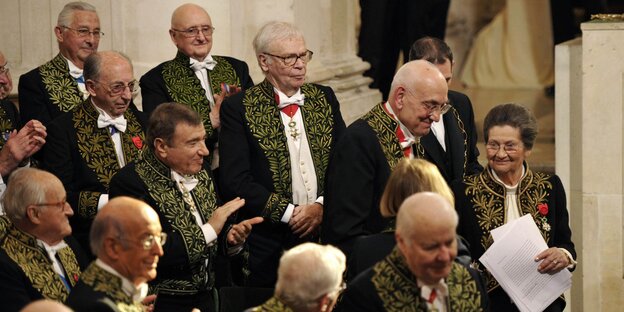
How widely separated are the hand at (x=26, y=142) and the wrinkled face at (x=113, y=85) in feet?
1.01

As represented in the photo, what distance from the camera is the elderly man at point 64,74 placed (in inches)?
298

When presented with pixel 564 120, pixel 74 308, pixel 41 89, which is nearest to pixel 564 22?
pixel 564 120

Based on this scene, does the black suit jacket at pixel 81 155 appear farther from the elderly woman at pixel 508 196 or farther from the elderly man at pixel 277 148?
the elderly woman at pixel 508 196

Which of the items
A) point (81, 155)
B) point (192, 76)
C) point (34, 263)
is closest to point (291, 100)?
point (192, 76)

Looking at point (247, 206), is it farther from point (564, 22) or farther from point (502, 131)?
point (564, 22)

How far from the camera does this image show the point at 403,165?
17.7ft

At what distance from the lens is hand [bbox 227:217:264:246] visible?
20.9 feet

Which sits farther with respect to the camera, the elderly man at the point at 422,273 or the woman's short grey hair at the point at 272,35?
the woman's short grey hair at the point at 272,35

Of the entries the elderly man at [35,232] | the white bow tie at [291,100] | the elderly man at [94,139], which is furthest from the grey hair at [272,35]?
the elderly man at [35,232]

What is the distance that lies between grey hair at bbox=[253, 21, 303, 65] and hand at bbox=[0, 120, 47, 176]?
1.10 metres

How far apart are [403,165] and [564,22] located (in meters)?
9.83

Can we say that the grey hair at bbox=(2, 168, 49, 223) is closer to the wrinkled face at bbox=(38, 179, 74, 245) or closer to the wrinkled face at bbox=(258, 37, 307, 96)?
the wrinkled face at bbox=(38, 179, 74, 245)

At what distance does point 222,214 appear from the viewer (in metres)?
6.33

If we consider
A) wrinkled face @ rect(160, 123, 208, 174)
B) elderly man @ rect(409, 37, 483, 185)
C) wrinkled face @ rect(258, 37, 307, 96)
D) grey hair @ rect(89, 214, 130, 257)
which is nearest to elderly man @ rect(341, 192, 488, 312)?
grey hair @ rect(89, 214, 130, 257)
